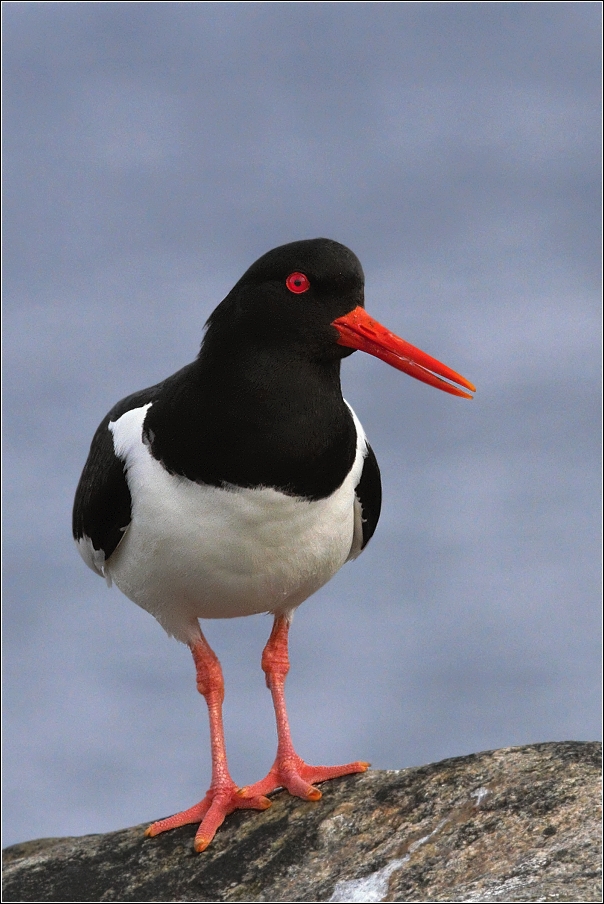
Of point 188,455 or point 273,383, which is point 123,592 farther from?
point 273,383

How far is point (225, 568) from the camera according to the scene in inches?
296

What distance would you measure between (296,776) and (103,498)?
2247 millimetres

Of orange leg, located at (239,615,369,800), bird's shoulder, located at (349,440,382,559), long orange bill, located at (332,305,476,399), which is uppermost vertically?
long orange bill, located at (332,305,476,399)

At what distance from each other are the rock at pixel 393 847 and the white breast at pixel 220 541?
1397 millimetres

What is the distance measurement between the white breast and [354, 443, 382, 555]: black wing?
14 cm

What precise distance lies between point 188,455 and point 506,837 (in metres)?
2.83

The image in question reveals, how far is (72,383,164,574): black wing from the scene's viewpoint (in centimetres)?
803

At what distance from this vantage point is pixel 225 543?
738 cm

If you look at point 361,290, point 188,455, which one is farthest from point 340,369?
point 188,455

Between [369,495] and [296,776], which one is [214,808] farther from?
[369,495]

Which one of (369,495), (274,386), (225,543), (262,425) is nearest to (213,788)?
(225,543)

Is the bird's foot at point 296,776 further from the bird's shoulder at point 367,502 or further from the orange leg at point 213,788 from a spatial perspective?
the bird's shoulder at point 367,502

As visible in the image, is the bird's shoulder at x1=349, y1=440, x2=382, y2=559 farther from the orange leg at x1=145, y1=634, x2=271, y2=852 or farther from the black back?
the orange leg at x1=145, y1=634, x2=271, y2=852

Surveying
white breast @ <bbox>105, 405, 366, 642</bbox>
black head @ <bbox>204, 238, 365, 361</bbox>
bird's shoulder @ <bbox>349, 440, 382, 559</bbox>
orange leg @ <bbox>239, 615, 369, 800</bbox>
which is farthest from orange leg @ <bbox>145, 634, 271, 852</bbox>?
black head @ <bbox>204, 238, 365, 361</bbox>
